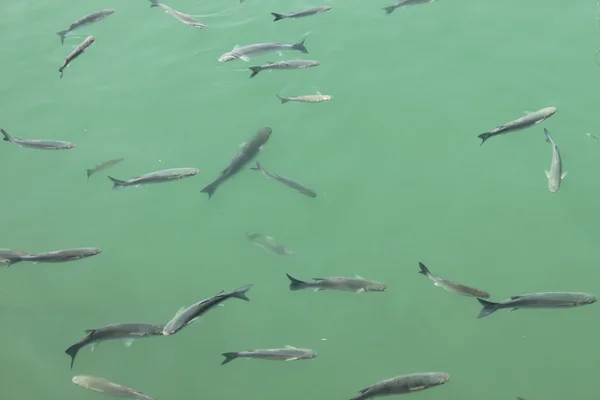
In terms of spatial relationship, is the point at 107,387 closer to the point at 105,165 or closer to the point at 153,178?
the point at 153,178

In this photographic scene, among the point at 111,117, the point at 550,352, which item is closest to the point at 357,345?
the point at 550,352

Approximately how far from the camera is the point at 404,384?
358cm

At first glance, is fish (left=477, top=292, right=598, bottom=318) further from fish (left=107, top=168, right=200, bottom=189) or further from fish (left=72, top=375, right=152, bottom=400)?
fish (left=107, top=168, right=200, bottom=189)

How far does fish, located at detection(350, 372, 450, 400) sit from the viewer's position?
11.8 feet

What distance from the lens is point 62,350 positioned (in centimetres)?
456

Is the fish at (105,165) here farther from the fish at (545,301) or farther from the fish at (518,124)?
the fish at (545,301)

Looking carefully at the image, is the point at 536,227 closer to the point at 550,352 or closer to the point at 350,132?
the point at 550,352

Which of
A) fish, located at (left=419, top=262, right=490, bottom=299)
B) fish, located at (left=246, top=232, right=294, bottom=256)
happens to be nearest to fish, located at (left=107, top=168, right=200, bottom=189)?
fish, located at (left=246, top=232, right=294, bottom=256)

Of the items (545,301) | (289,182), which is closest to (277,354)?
(289,182)

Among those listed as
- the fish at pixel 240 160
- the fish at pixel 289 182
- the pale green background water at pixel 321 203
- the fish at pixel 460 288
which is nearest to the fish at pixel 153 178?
the fish at pixel 240 160

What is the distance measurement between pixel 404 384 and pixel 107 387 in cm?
191

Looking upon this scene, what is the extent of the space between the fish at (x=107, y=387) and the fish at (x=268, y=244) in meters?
1.47

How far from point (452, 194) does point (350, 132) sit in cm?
114

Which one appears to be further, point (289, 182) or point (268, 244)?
point (289, 182)
